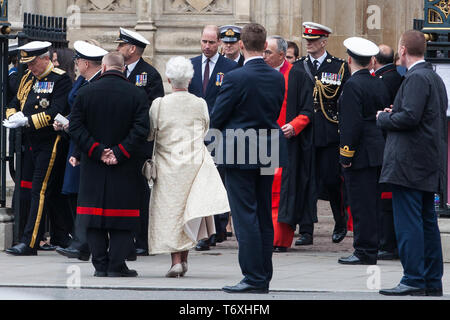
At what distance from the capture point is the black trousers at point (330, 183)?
13258 millimetres

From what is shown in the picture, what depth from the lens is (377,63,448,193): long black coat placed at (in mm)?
9516

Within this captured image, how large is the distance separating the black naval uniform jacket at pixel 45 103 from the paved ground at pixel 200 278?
117cm

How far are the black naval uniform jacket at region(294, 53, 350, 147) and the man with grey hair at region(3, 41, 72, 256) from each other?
2606 mm

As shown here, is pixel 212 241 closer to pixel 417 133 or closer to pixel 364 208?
pixel 364 208

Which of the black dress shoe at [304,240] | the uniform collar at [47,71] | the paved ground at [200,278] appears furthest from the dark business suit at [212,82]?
the uniform collar at [47,71]

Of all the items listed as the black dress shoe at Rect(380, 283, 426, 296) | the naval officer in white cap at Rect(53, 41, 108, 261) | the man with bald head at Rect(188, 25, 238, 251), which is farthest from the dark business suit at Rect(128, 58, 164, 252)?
the black dress shoe at Rect(380, 283, 426, 296)

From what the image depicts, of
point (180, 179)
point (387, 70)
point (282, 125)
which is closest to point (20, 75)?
point (282, 125)

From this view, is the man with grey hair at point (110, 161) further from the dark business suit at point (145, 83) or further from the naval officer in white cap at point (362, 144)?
the naval officer in white cap at point (362, 144)

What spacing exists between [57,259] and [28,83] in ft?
5.77

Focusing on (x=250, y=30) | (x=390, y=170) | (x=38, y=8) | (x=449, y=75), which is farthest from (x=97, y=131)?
(x=38, y=8)

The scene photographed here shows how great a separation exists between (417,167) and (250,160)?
4.06ft

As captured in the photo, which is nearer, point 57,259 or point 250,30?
point 250,30

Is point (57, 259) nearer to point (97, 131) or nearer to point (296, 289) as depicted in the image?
point (97, 131)

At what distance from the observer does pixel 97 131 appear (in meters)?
10.7
